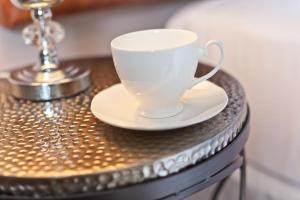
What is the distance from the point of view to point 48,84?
2.09 ft

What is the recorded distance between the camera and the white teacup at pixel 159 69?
47 cm

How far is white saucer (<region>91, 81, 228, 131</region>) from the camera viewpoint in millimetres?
487

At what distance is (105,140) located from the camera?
49 centimetres

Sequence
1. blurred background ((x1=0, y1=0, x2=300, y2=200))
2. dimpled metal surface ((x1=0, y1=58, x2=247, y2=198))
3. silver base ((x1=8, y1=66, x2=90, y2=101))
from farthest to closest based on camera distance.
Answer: blurred background ((x1=0, y1=0, x2=300, y2=200))
silver base ((x1=8, y1=66, x2=90, y2=101))
dimpled metal surface ((x1=0, y1=58, x2=247, y2=198))

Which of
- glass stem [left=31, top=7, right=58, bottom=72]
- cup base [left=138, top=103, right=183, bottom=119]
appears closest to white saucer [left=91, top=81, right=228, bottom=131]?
cup base [left=138, top=103, right=183, bottom=119]

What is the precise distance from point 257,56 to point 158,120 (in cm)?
36

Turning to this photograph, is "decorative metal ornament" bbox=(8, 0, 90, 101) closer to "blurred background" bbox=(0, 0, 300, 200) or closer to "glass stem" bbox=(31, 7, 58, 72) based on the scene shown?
"glass stem" bbox=(31, 7, 58, 72)

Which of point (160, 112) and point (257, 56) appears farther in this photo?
point (257, 56)

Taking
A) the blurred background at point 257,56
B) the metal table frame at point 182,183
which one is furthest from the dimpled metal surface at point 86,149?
the blurred background at point 257,56

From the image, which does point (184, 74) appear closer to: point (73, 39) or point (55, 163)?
point (55, 163)

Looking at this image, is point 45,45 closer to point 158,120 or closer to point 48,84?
point 48,84

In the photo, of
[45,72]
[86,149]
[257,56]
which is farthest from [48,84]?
[257,56]

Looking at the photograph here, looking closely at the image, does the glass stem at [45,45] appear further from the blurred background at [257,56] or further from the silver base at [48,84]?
the blurred background at [257,56]

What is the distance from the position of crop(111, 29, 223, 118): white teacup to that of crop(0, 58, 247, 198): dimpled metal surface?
0.04 m
